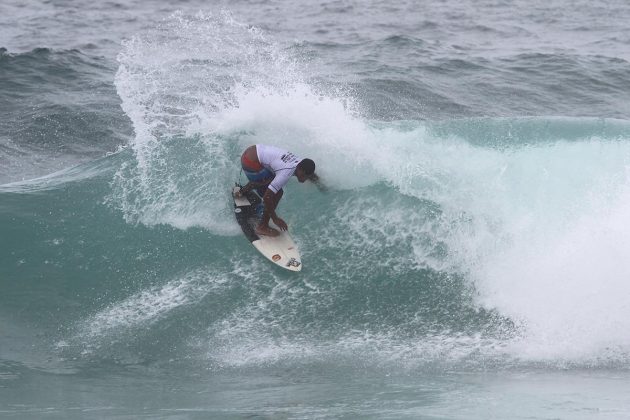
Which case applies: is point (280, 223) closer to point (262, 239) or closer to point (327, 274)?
point (262, 239)

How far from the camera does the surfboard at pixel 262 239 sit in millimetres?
10281

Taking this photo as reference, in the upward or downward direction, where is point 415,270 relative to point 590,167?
downward

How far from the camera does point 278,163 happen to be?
33.1ft

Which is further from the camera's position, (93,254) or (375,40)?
(375,40)

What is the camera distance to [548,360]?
29.2 ft

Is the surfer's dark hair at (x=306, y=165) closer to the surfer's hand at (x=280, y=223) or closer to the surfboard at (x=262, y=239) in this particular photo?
the surfer's hand at (x=280, y=223)

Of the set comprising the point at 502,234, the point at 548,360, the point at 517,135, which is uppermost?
the point at 517,135

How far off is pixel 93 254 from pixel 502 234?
5.68 metres

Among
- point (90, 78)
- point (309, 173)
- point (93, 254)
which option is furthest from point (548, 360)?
point (90, 78)

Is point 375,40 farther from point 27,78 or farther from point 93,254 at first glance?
point 93,254

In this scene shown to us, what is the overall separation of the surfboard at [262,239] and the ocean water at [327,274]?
19 centimetres

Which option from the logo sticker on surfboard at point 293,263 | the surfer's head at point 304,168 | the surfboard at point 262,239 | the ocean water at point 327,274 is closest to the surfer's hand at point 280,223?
the surfboard at point 262,239

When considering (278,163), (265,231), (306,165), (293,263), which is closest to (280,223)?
(265,231)

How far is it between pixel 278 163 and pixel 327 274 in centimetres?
163
